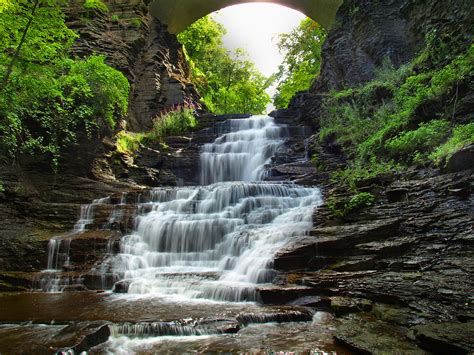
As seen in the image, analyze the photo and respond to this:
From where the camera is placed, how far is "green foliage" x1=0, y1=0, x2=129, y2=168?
7191 millimetres

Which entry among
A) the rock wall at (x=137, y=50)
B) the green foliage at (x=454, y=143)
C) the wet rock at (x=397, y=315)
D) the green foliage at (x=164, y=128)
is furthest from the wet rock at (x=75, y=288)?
the rock wall at (x=137, y=50)

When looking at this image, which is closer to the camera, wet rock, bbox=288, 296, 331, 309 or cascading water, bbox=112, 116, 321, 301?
wet rock, bbox=288, 296, 331, 309

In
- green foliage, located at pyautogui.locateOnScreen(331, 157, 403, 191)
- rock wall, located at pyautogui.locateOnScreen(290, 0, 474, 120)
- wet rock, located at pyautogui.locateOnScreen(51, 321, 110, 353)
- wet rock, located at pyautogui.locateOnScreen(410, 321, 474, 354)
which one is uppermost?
rock wall, located at pyautogui.locateOnScreen(290, 0, 474, 120)

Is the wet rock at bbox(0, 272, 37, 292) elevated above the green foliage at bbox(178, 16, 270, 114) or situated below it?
below

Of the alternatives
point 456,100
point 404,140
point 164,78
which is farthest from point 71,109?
point 456,100

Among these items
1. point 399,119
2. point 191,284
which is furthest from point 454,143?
point 191,284

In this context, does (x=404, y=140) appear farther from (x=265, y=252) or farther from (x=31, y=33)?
(x=31, y=33)

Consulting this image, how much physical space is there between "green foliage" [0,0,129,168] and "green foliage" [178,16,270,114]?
13205 mm

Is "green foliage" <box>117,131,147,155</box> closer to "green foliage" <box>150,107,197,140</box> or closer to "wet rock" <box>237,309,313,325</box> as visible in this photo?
"green foliage" <box>150,107,197,140</box>

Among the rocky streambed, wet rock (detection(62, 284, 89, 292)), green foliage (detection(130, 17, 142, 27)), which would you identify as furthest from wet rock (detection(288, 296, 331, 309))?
green foliage (detection(130, 17, 142, 27))

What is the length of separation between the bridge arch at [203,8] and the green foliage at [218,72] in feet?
15.3

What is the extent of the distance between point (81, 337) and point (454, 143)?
7.58m

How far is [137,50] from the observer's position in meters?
18.3

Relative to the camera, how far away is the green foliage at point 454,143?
23.6 feet
